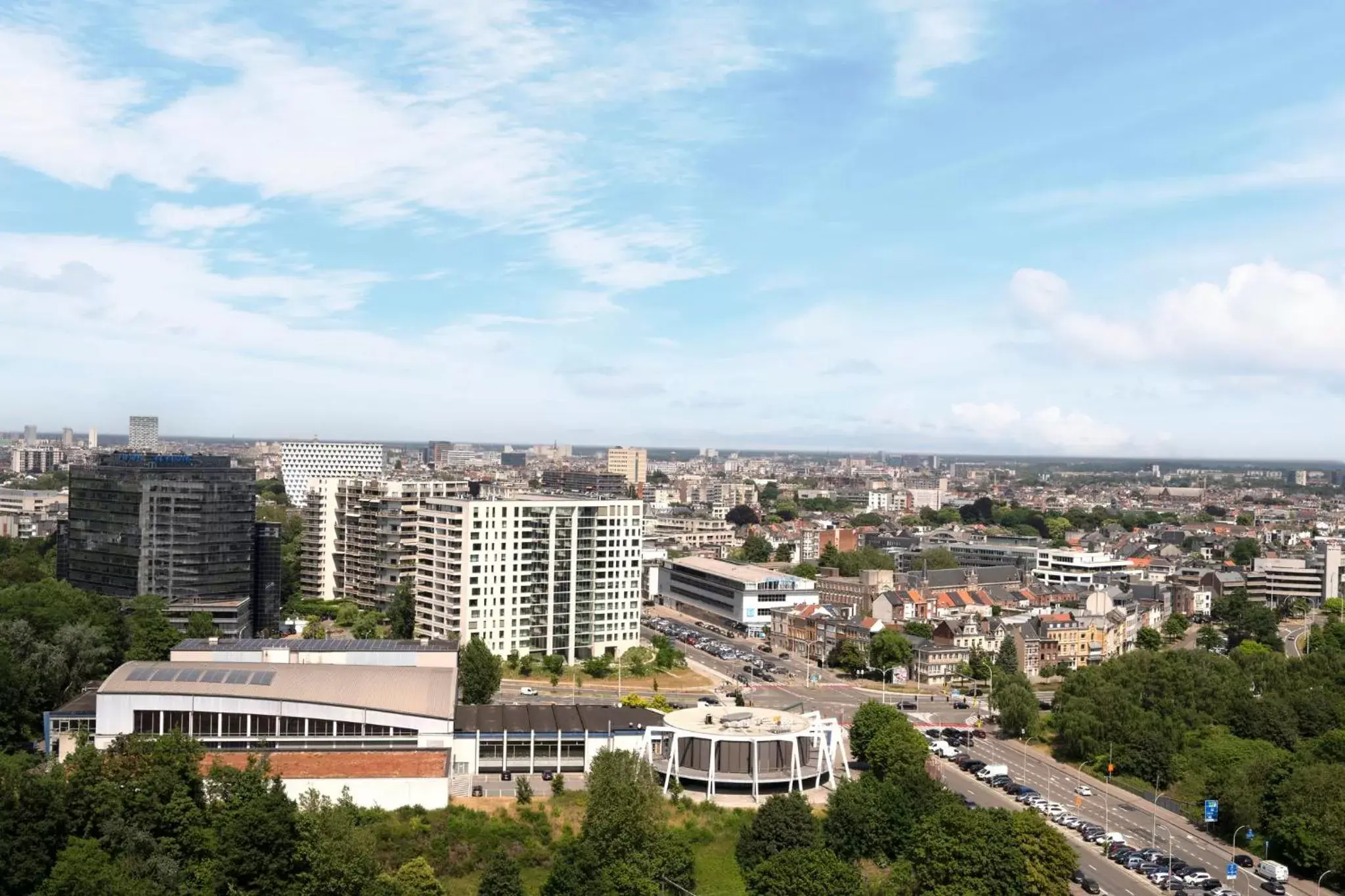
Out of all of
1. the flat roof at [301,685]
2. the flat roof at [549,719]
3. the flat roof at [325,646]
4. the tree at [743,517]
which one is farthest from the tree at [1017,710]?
the tree at [743,517]

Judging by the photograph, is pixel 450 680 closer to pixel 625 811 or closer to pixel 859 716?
pixel 625 811

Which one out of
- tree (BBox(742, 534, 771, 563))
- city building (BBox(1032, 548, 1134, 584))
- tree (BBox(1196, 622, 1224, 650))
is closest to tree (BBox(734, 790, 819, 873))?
tree (BBox(1196, 622, 1224, 650))

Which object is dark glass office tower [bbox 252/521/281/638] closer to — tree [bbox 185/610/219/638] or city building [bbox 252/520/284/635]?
city building [bbox 252/520/284/635]

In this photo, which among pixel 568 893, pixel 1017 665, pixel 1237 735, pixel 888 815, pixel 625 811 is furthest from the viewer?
pixel 1017 665

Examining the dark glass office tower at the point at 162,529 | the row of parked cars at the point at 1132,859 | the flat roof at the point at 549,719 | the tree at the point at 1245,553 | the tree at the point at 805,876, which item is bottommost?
the row of parked cars at the point at 1132,859

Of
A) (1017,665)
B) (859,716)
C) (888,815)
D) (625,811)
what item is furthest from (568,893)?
(1017,665)

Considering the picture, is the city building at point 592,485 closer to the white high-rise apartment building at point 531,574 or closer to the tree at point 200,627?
the white high-rise apartment building at point 531,574

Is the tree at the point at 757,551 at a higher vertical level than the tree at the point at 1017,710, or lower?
higher
